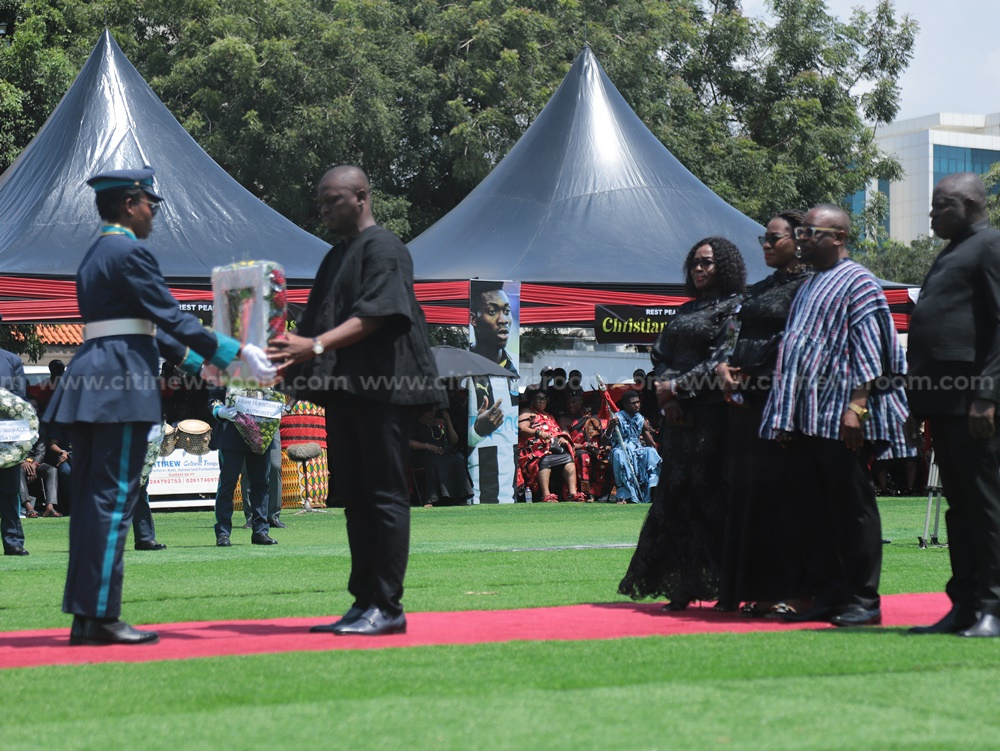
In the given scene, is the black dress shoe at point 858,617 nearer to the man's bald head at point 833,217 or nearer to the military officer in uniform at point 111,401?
the man's bald head at point 833,217

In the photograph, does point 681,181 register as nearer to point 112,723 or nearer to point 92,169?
point 92,169

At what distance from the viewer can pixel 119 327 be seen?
20.4 ft

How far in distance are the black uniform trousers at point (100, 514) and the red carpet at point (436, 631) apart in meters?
0.21

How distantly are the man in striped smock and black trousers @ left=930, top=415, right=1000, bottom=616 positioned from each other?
0.33 meters

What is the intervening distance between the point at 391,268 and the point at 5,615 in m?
2.99

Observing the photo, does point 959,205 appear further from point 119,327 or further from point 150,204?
point 119,327

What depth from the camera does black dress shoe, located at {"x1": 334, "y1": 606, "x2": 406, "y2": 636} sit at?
20.7 ft

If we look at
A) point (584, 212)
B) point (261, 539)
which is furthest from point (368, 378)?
point (584, 212)

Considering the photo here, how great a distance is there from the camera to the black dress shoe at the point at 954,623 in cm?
638

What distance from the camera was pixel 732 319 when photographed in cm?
755

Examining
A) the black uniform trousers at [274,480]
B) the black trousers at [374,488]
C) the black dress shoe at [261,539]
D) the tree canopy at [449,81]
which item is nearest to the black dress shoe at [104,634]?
the black trousers at [374,488]

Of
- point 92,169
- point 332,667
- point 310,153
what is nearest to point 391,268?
point 332,667

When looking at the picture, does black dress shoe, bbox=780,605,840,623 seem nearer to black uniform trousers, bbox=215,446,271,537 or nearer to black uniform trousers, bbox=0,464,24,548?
black uniform trousers, bbox=215,446,271,537

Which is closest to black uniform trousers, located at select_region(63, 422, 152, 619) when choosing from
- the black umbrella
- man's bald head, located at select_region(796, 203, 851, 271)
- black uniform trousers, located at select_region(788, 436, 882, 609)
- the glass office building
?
black uniform trousers, located at select_region(788, 436, 882, 609)
